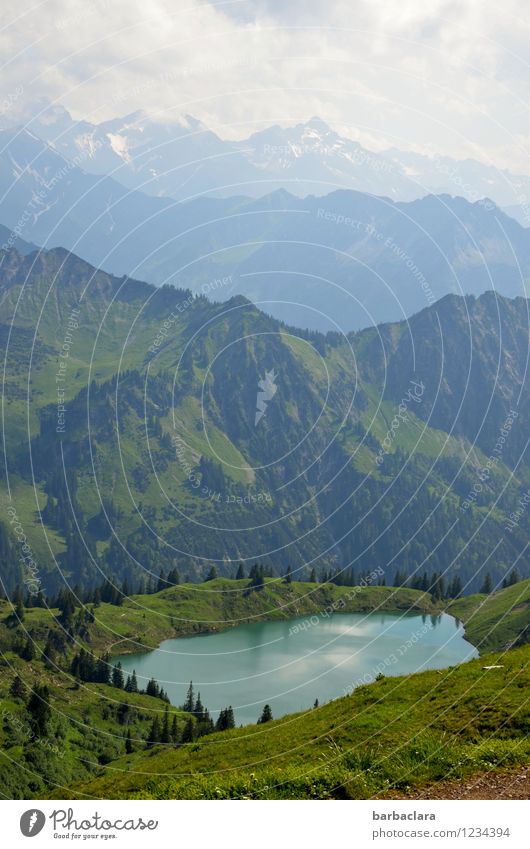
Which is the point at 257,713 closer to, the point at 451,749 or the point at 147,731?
the point at 147,731

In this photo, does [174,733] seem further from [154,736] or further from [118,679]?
[118,679]

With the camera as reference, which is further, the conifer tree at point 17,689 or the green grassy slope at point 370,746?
the conifer tree at point 17,689

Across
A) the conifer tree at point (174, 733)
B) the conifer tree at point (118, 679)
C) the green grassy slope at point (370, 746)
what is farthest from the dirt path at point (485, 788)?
the conifer tree at point (118, 679)

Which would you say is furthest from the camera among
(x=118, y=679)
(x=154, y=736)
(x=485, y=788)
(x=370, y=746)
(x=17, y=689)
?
(x=118, y=679)

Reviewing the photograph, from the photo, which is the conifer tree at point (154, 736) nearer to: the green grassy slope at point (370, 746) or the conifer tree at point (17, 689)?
the conifer tree at point (17, 689)

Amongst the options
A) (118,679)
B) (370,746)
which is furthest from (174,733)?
(370,746)
